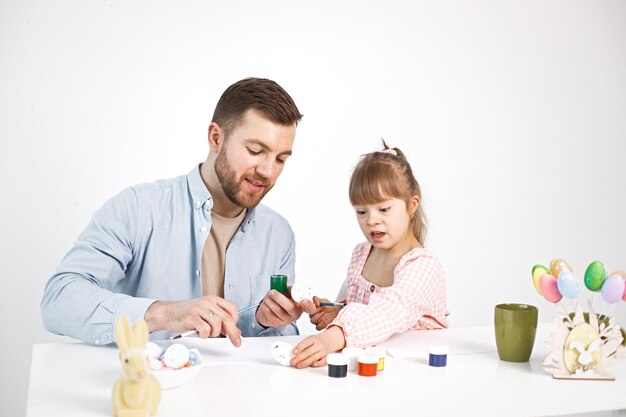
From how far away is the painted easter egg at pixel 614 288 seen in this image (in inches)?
69.2

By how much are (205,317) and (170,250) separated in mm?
765

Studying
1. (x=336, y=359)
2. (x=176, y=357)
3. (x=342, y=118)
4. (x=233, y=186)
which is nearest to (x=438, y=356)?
(x=336, y=359)

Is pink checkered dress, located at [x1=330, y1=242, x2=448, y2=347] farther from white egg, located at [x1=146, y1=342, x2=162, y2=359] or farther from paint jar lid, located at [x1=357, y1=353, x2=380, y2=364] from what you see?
white egg, located at [x1=146, y1=342, x2=162, y2=359]

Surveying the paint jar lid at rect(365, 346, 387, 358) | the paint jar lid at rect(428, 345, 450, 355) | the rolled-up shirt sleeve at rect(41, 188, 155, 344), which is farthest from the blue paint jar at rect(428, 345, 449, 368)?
the rolled-up shirt sleeve at rect(41, 188, 155, 344)

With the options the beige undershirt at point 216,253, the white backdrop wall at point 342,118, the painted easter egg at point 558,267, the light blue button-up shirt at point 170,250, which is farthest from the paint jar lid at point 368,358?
the white backdrop wall at point 342,118

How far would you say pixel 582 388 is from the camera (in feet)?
5.52

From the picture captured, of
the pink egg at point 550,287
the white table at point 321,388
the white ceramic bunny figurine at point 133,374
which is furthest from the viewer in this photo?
the pink egg at point 550,287

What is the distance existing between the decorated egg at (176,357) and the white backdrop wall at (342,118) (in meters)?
2.21

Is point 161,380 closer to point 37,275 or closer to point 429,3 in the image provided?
point 37,275

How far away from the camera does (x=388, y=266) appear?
238 cm

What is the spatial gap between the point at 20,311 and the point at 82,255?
157 centimetres

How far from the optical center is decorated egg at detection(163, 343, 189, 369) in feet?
5.05

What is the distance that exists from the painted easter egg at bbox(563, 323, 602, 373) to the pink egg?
0.10 metres

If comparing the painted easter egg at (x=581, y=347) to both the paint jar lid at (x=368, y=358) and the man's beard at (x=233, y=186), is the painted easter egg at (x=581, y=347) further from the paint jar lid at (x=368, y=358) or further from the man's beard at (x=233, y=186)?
the man's beard at (x=233, y=186)
